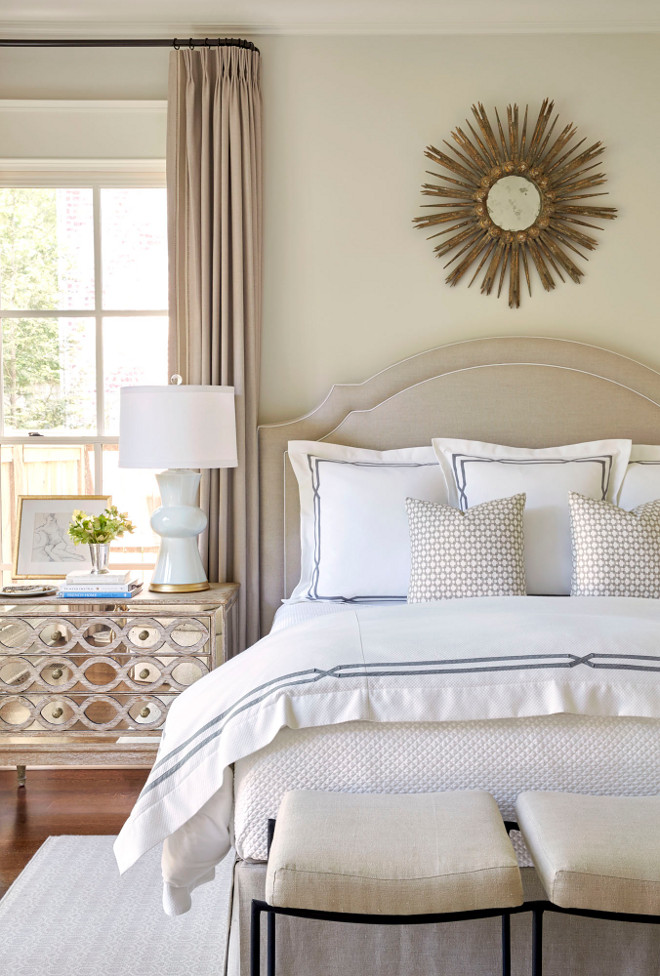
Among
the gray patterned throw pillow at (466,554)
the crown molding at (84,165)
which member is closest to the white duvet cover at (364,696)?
the gray patterned throw pillow at (466,554)

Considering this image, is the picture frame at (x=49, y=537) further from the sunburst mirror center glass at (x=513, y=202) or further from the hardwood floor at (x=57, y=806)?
the sunburst mirror center glass at (x=513, y=202)

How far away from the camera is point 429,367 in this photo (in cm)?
324

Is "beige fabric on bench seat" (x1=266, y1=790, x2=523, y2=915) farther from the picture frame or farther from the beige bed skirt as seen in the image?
the picture frame

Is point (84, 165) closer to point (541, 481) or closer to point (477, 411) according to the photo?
point (477, 411)

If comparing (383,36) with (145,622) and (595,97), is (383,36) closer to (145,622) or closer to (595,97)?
(595,97)

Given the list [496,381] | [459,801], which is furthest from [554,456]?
[459,801]

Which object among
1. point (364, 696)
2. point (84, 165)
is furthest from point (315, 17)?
point (364, 696)

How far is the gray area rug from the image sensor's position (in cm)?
187

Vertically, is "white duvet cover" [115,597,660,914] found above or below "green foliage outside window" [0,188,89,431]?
below

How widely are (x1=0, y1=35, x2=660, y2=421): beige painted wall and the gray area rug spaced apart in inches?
68.5

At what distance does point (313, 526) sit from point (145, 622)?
0.67 m

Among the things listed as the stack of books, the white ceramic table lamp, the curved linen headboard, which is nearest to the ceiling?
the curved linen headboard

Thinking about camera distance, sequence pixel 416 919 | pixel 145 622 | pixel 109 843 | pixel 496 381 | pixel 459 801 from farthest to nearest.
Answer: pixel 496 381
pixel 145 622
pixel 109 843
pixel 459 801
pixel 416 919

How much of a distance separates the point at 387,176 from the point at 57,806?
8.41 ft
